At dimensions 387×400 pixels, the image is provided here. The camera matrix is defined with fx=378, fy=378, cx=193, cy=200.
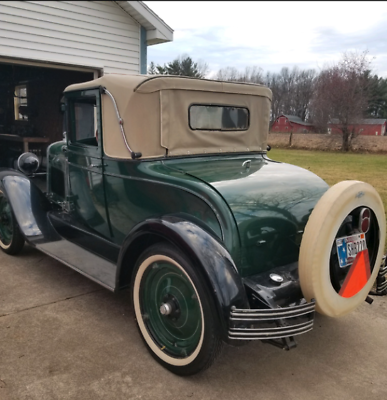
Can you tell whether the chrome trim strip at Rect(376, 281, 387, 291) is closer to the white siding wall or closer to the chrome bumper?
the chrome bumper

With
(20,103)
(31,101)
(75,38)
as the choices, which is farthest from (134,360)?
(20,103)

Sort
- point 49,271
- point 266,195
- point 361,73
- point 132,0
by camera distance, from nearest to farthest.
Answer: point 266,195 < point 49,271 < point 132,0 < point 361,73

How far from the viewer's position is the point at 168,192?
2.68 meters

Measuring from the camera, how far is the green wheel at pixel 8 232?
13.6 ft

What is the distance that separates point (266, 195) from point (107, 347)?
→ 154 centimetres

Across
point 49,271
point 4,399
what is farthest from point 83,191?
→ point 4,399

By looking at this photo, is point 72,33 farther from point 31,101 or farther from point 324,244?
point 324,244

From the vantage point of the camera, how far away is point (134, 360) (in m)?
2.52

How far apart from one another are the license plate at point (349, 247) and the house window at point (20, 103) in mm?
10205

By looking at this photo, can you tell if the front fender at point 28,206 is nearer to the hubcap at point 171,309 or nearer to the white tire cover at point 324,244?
the hubcap at point 171,309

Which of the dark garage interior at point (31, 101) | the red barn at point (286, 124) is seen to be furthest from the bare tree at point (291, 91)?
the dark garage interior at point (31, 101)

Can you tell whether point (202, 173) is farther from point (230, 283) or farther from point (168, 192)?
point (230, 283)

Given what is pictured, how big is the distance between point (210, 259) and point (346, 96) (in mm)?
26702

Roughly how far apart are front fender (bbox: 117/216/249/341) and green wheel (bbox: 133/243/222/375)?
74 millimetres
